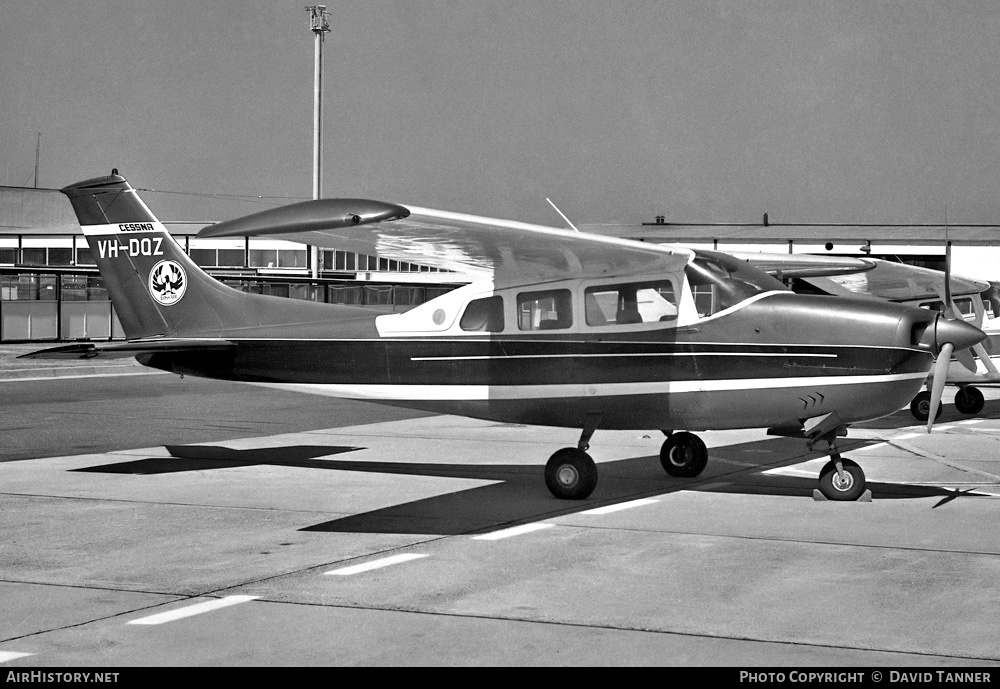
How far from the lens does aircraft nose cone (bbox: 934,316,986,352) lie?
356 inches

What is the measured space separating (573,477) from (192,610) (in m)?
4.48

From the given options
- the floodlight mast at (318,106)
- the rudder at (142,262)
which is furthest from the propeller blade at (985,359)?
the floodlight mast at (318,106)

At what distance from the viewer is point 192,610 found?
605cm

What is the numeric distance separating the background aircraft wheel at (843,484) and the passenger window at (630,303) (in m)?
1.90

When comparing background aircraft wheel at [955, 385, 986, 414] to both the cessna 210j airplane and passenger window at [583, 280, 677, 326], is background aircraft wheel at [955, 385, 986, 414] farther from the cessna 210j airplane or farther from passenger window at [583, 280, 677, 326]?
passenger window at [583, 280, 677, 326]

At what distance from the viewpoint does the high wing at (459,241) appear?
7598mm

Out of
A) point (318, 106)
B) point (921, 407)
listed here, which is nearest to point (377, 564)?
point (921, 407)

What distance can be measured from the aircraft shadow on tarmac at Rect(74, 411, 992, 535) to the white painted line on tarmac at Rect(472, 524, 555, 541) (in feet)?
0.50

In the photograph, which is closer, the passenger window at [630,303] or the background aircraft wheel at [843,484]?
the background aircraft wheel at [843,484]

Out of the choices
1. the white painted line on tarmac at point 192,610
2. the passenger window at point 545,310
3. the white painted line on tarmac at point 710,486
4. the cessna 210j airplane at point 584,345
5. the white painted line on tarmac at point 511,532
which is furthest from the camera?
the white painted line on tarmac at point 710,486

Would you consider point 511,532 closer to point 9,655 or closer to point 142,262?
point 9,655

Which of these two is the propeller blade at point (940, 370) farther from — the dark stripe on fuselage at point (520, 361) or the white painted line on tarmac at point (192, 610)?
the white painted line on tarmac at point (192, 610)

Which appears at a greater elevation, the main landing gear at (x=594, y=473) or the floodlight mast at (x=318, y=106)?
the floodlight mast at (x=318, y=106)

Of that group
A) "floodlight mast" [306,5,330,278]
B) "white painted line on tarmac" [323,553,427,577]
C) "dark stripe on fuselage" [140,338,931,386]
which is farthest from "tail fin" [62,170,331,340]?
"floodlight mast" [306,5,330,278]
